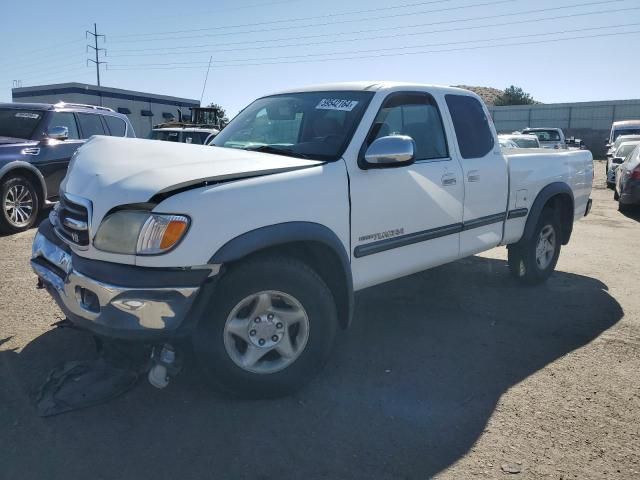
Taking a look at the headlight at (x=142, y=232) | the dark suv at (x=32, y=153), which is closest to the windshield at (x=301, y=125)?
the headlight at (x=142, y=232)

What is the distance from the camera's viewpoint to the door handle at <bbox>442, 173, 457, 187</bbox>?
427 centimetres

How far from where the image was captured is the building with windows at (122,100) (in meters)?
37.0

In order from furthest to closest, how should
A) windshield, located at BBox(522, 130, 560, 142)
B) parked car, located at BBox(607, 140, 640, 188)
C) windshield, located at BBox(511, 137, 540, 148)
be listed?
windshield, located at BBox(522, 130, 560, 142), windshield, located at BBox(511, 137, 540, 148), parked car, located at BBox(607, 140, 640, 188)

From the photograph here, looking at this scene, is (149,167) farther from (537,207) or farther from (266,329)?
(537,207)

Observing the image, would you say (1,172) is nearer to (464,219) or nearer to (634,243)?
(464,219)

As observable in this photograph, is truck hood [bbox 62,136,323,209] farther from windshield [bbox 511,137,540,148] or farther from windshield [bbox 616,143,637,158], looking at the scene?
windshield [bbox 511,137,540,148]

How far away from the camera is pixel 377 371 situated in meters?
3.72

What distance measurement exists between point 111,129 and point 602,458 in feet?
29.5

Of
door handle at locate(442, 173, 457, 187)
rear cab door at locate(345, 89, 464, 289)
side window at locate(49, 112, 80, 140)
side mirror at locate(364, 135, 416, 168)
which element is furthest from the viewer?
side window at locate(49, 112, 80, 140)

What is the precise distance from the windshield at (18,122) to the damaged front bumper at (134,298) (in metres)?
6.51

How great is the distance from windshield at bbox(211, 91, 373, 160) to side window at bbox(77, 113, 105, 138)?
5.53 metres

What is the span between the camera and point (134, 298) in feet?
8.95

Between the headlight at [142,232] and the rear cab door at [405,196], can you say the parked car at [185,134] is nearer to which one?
the rear cab door at [405,196]

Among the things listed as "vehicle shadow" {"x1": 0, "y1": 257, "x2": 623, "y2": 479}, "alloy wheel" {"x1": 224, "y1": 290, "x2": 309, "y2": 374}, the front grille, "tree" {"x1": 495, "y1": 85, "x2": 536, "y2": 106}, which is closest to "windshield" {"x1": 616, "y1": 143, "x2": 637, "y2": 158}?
"vehicle shadow" {"x1": 0, "y1": 257, "x2": 623, "y2": 479}
